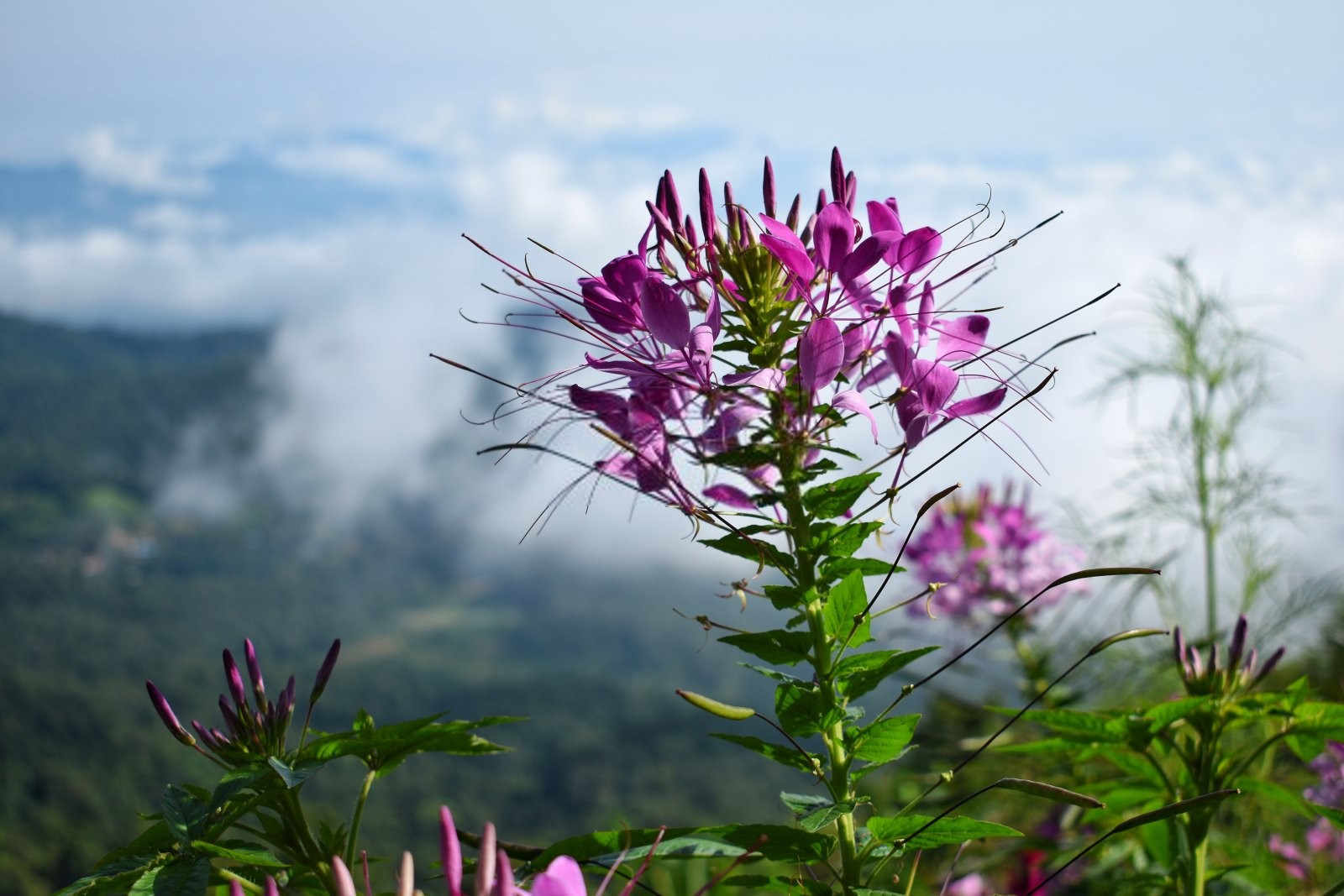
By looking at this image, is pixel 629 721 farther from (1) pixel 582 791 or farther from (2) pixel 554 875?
(2) pixel 554 875

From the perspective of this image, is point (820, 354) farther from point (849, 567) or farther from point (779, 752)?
point (779, 752)

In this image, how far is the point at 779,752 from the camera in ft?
5.58

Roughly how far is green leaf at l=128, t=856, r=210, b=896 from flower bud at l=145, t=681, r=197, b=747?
1.16 ft

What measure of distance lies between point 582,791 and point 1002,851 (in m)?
145

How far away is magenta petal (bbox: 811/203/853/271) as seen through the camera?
1.82 metres

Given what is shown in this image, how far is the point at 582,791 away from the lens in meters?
141

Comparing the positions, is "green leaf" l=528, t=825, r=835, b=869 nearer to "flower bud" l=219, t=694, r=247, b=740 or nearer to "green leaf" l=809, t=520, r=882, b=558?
"green leaf" l=809, t=520, r=882, b=558

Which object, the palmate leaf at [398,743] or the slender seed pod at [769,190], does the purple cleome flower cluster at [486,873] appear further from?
the slender seed pod at [769,190]

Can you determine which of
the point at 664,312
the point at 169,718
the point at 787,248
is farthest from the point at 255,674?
the point at 787,248

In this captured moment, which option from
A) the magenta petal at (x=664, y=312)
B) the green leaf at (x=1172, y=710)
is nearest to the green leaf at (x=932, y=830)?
the green leaf at (x=1172, y=710)

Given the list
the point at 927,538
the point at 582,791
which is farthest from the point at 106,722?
the point at 927,538

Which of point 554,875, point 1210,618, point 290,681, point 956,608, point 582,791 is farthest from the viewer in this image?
point 582,791

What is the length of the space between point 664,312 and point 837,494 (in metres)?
0.41

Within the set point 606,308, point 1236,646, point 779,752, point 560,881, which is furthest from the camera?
point 1236,646
